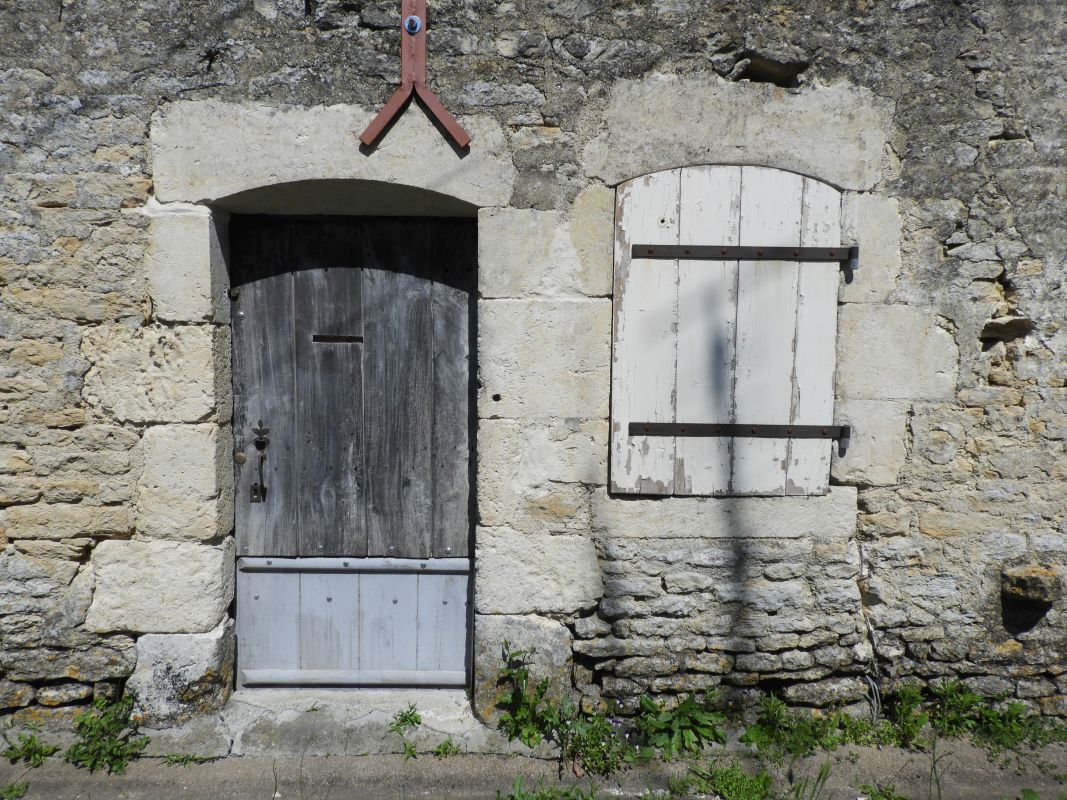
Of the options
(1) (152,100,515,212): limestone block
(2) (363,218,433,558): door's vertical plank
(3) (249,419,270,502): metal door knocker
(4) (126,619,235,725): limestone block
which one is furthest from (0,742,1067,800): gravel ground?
(1) (152,100,515,212): limestone block

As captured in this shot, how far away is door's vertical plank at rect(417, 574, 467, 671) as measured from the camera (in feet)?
9.45

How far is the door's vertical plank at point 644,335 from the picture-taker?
2514 millimetres

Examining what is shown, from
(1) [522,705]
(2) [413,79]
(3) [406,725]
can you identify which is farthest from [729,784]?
(2) [413,79]

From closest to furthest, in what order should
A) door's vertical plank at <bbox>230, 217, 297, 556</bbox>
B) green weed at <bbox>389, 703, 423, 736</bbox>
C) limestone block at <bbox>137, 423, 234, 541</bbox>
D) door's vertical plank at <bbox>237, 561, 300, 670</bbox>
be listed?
limestone block at <bbox>137, 423, 234, 541</bbox>, green weed at <bbox>389, 703, 423, 736</bbox>, door's vertical plank at <bbox>230, 217, 297, 556</bbox>, door's vertical plank at <bbox>237, 561, 300, 670</bbox>

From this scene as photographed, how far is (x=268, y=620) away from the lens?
2861mm

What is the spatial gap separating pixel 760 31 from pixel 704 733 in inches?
106

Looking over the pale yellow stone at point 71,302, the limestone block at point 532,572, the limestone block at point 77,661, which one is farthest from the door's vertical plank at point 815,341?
the limestone block at point 77,661

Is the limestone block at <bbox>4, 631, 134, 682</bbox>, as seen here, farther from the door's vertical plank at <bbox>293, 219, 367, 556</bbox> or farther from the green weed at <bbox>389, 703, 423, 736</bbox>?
the green weed at <bbox>389, 703, 423, 736</bbox>

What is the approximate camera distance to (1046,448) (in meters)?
2.61

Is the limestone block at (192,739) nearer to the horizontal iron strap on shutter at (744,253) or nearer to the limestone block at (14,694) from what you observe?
the limestone block at (14,694)

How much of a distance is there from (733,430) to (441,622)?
4.90 feet

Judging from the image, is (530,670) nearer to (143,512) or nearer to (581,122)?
(143,512)

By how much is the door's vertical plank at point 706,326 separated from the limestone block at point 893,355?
0.47 meters

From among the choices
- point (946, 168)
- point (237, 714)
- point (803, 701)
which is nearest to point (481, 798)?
point (237, 714)
